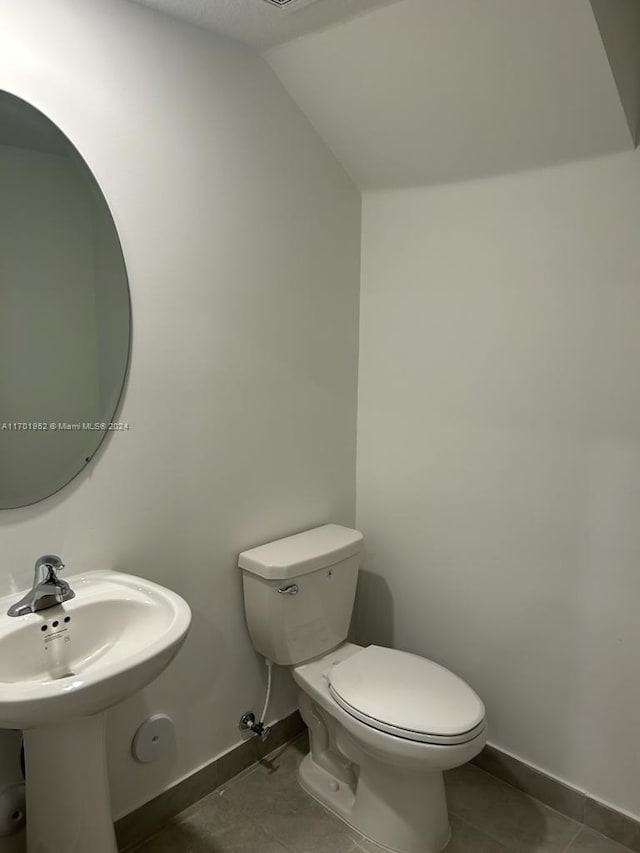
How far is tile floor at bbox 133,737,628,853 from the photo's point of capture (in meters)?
1.77

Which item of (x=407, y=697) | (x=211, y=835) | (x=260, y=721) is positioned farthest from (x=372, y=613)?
(x=211, y=835)

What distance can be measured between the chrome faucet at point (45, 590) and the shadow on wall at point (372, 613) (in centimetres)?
122

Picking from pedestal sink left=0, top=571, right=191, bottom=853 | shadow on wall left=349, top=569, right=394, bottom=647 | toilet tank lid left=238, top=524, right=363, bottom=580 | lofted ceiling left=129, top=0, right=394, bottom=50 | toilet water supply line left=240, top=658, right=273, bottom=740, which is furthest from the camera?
shadow on wall left=349, top=569, right=394, bottom=647

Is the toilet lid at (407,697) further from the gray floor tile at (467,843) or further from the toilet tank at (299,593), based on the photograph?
the gray floor tile at (467,843)

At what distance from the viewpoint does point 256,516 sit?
1991 millimetres

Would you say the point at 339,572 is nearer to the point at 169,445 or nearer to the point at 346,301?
the point at 169,445

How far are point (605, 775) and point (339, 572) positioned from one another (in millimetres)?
950

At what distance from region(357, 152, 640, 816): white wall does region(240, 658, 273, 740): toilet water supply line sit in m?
0.50

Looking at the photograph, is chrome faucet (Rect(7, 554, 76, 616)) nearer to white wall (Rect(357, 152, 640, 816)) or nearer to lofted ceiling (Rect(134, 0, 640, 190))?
white wall (Rect(357, 152, 640, 816))

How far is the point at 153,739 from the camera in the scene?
1761mm

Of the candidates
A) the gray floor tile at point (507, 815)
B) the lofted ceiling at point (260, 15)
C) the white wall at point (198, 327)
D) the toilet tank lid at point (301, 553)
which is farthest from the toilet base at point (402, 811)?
the lofted ceiling at point (260, 15)

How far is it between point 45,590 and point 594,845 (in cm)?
165

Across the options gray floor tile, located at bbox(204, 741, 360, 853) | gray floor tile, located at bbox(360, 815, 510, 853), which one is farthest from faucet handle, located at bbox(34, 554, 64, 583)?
gray floor tile, located at bbox(360, 815, 510, 853)

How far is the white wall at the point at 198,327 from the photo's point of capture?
1.50m
